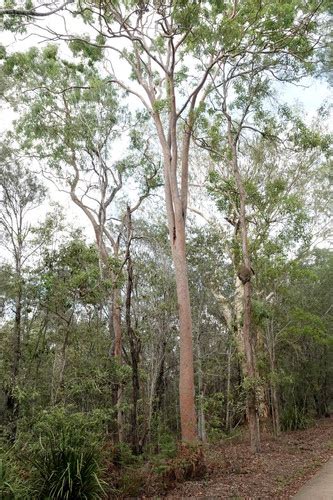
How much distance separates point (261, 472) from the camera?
8688 mm

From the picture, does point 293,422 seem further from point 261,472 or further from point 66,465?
point 66,465

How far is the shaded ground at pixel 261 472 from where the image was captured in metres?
7.18

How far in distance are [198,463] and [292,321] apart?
9554 millimetres

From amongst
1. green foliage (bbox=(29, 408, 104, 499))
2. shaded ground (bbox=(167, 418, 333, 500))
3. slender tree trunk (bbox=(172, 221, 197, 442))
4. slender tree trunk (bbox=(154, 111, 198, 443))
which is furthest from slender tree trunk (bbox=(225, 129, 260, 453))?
green foliage (bbox=(29, 408, 104, 499))

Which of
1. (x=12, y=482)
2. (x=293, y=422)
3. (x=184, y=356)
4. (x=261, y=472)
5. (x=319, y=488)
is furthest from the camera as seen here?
(x=293, y=422)

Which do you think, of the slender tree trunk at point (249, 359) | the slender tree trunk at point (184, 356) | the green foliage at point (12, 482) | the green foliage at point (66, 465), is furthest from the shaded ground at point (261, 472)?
the green foliage at point (12, 482)

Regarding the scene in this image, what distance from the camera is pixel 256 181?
15.7 m

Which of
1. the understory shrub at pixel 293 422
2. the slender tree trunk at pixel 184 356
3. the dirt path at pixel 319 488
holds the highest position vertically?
the slender tree trunk at pixel 184 356

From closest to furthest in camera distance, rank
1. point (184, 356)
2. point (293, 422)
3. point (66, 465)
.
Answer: point (66, 465) < point (184, 356) < point (293, 422)

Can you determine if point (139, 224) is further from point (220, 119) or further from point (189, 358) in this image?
point (189, 358)

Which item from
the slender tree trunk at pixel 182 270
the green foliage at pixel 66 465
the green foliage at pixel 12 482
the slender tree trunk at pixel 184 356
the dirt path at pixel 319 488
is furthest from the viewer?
the slender tree trunk at pixel 182 270

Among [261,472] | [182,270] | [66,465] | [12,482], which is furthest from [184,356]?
[12,482]

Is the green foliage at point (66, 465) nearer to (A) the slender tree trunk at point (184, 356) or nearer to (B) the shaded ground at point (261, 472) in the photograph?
(B) the shaded ground at point (261, 472)

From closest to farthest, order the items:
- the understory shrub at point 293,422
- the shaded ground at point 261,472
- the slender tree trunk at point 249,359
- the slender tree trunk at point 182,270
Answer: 1. the shaded ground at point 261,472
2. the slender tree trunk at point 182,270
3. the slender tree trunk at point 249,359
4. the understory shrub at point 293,422
